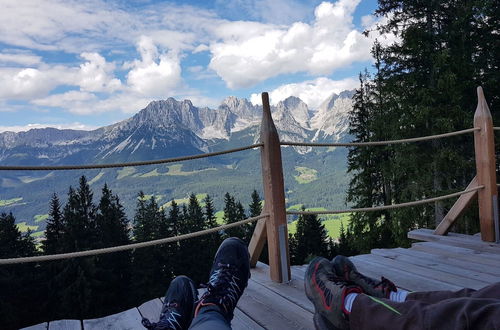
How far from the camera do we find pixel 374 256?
2.77 metres

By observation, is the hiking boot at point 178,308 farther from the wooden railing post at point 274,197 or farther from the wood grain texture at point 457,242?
the wood grain texture at point 457,242

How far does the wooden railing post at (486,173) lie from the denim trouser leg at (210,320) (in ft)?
8.19

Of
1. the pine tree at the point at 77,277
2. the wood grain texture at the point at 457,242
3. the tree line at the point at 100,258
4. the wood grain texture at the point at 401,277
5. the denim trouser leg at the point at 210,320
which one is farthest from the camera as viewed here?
the pine tree at the point at 77,277

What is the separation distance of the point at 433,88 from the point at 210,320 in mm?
A: 13309

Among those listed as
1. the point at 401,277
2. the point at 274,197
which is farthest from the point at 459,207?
the point at 274,197

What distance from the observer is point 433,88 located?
12523mm

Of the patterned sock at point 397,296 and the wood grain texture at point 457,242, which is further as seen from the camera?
the wood grain texture at point 457,242

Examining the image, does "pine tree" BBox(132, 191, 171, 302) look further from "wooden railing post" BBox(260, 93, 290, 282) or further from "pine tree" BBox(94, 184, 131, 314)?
"wooden railing post" BBox(260, 93, 290, 282)

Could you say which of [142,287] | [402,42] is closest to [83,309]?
[142,287]

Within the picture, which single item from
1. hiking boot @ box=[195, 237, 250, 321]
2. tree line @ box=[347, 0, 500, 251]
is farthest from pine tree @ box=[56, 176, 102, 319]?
hiking boot @ box=[195, 237, 250, 321]

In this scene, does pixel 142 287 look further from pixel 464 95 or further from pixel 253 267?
pixel 253 267

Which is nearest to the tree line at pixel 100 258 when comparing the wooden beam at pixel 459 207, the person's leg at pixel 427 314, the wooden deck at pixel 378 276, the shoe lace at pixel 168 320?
the wooden beam at pixel 459 207

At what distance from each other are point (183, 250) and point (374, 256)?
26.1 m

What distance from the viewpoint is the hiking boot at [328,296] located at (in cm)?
118
